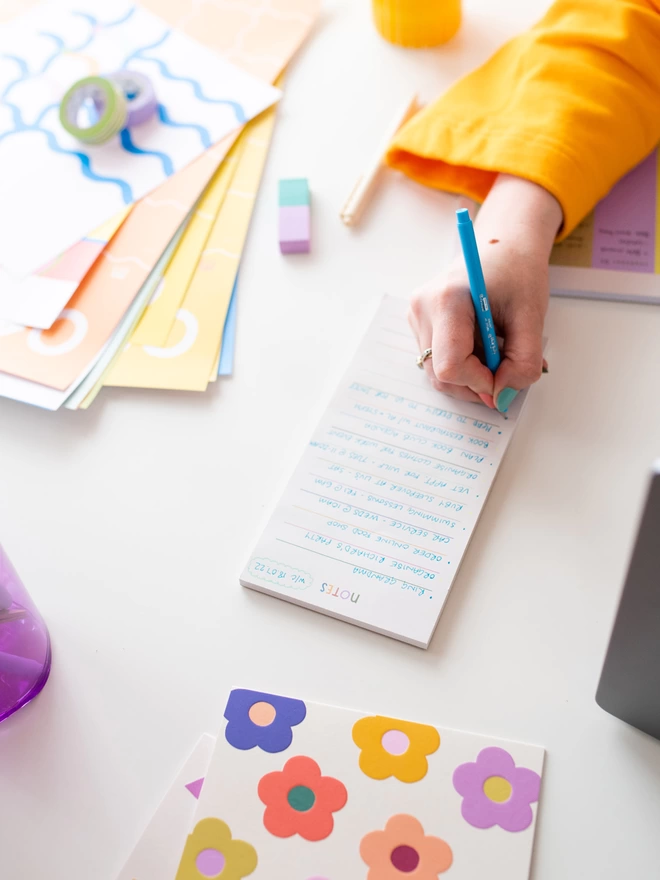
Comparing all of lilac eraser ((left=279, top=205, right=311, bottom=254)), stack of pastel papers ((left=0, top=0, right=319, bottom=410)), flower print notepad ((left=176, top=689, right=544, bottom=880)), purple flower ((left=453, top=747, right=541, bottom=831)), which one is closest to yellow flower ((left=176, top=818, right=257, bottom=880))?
flower print notepad ((left=176, top=689, right=544, bottom=880))

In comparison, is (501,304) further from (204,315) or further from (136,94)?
(136,94)

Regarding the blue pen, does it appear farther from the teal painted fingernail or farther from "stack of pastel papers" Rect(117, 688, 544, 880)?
"stack of pastel papers" Rect(117, 688, 544, 880)

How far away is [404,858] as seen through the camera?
0.44 metres

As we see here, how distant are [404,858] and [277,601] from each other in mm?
172

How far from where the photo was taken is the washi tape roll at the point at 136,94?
0.80 meters

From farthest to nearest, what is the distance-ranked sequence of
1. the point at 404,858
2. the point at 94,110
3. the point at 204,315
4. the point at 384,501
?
the point at 94,110 < the point at 204,315 < the point at 384,501 < the point at 404,858

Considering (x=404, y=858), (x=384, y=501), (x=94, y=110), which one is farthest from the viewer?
(x=94, y=110)

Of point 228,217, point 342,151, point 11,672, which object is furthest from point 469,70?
point 11,672

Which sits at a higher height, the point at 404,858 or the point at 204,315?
the point at 204,315

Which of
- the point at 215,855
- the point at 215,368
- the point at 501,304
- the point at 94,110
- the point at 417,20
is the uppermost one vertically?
the point at 417,20

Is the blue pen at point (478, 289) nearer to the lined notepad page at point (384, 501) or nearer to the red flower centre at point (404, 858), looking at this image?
the lined notepad page at point (384, 501)

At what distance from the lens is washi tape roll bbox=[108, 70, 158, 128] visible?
796 millimetres

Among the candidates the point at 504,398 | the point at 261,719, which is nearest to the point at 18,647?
the point at 261,719

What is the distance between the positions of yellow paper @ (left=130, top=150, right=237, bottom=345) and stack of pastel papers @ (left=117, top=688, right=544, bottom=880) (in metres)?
0.33
